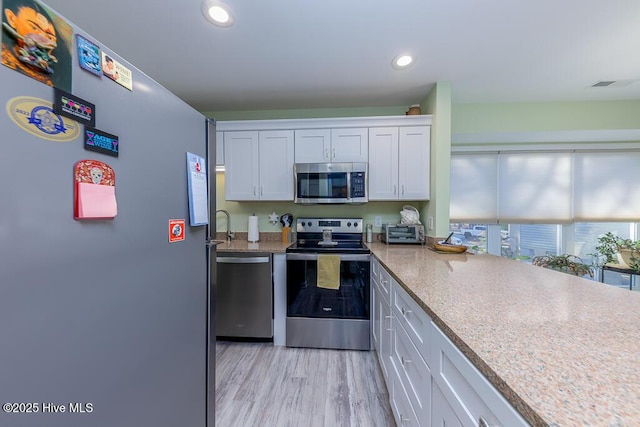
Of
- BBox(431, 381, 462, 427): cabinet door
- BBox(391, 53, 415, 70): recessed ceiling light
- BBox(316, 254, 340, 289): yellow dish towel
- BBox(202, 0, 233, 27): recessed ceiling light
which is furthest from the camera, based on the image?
BBox(316, 254, 340, 289): yellow dish towel

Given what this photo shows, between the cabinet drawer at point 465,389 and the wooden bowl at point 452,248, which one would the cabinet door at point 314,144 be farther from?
the cabinet drawer at point 465,389

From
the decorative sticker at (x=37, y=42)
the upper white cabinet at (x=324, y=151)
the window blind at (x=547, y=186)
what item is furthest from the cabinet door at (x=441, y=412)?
the window blind at (x=547, y=186)

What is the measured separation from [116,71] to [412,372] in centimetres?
154

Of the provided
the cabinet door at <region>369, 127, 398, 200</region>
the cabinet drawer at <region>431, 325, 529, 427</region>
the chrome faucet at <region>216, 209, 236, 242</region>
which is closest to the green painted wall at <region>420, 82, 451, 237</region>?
the cabinet door at <region>369, 127, 398, 200</region>

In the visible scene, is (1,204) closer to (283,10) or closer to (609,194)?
(283,10)

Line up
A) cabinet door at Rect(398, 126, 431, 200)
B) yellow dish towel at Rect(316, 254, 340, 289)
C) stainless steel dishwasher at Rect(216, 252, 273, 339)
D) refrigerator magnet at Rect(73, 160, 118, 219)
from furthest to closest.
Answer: cabinet door at Rect(398, 126, 431, 200) → stainless steel dishwasher at Rect(216, 252, 273, 339) → yellow dish towel at Rect(316, 254, 340, 289) → refrigerator magnet at Rect(73, 160, 118, 219)

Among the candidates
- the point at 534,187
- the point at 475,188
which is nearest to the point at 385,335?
the point at 475,188

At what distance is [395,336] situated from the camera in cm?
134

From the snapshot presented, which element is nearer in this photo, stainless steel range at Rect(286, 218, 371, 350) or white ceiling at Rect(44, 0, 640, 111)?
white ceiling at Rect(44, 0, 640, 111)

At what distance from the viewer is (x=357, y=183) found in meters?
2.35

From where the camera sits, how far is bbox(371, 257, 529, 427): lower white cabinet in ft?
1.74

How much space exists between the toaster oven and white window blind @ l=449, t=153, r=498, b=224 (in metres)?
0.86

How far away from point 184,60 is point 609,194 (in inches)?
191

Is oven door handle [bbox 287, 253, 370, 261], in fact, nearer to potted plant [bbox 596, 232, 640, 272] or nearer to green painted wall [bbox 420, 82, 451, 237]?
green painted wall [bbox 420, 82, 451, 237]
